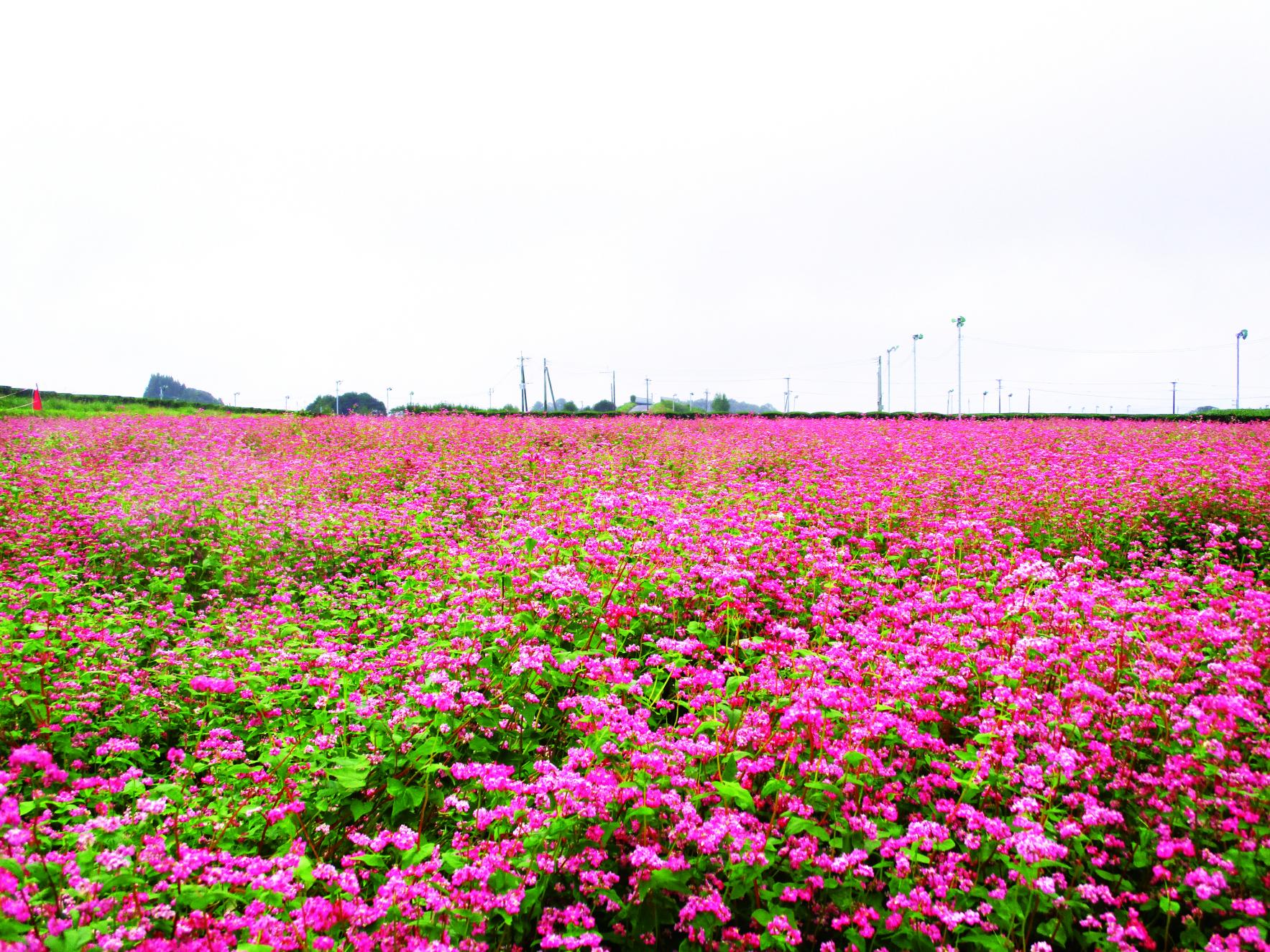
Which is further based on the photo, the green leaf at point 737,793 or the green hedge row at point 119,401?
the green hedge row at point 119,401

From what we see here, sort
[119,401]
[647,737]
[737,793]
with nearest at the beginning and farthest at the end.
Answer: [737,793] → [647,737] → [119,401]

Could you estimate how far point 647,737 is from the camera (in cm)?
287

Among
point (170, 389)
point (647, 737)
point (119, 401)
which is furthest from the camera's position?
point (170, 389)

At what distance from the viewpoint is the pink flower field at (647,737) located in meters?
2.32

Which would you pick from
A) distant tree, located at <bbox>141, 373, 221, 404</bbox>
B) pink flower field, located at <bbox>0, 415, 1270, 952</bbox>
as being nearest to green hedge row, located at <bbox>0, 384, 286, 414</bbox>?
pink flower field, located at <bbox>0, 415, 1270, 952</bbox>

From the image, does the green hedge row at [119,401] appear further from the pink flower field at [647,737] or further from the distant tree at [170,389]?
the distant tree at [170,389]

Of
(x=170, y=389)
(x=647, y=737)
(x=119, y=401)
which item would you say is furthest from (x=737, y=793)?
(x=170, y=389)

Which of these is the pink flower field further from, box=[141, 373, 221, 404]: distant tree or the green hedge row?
box=[141, 373, 221, 404]: distant tree

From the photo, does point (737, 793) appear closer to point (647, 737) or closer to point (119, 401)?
point (647, 737)

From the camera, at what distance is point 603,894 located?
93.7 inches

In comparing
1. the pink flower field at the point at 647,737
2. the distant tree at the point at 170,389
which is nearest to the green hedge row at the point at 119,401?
the pink flower field at the point at 647,737

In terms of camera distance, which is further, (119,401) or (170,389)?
(170,389)

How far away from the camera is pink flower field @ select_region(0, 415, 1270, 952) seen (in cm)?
232

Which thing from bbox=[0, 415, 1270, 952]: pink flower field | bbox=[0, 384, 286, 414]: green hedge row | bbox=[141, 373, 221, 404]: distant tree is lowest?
bbox=[0, 415, 1270, 952]: pink flower field
